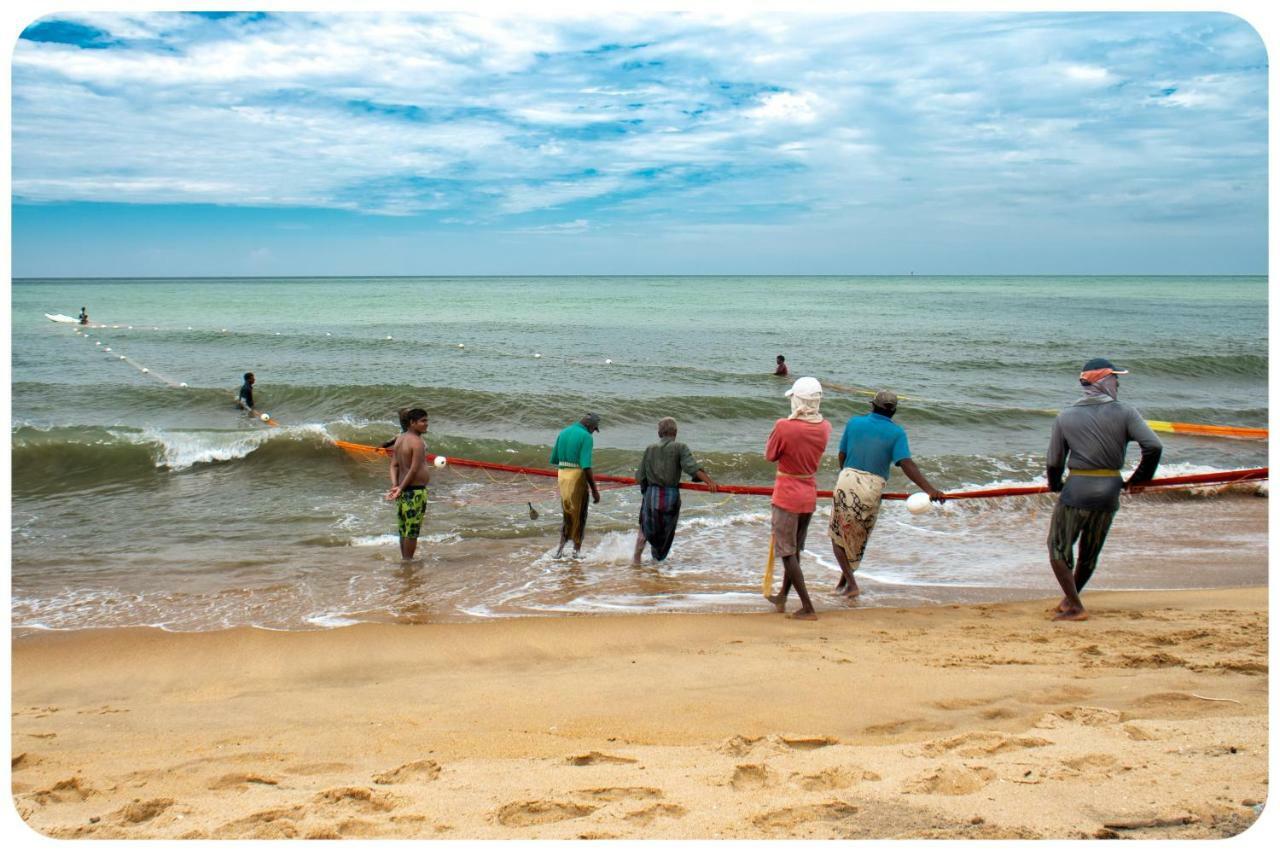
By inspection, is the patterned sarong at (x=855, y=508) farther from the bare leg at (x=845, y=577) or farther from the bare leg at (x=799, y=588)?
the bare leg at (x=799, y=588)

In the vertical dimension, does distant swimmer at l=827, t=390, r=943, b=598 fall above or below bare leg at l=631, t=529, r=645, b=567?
above

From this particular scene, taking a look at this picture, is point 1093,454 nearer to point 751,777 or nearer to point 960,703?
point 960,703

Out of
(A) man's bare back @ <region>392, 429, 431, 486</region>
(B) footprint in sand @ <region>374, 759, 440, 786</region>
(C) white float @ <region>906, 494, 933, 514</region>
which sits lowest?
(B) footprint in sand @ <region>374, 759, 440, 786</region>

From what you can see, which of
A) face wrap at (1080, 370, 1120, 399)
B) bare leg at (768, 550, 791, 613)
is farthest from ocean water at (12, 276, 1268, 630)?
face wrap at (1080, 370, 1120, 399)

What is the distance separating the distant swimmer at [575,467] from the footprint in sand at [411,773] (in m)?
4.85

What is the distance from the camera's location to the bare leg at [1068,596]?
6.09 meters

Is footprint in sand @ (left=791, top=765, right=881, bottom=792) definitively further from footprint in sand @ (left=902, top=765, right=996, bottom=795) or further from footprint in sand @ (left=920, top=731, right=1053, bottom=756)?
footprint in sand @ (left=920, top=731, right=1053, bottom=756)

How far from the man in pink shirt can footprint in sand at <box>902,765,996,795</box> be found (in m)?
2.96

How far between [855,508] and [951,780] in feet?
11.5

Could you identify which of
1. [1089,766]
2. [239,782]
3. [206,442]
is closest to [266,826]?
[239,782]

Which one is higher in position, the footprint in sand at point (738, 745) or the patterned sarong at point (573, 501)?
the patterned sarong at point (573, 501)

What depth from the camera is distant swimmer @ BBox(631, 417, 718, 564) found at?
7906mm

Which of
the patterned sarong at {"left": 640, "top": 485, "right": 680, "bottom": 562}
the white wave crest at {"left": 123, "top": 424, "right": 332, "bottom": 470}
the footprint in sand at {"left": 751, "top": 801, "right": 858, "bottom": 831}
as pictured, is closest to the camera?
the footprint in sand at {"left": 751, "top": 801, "right": 858, "bottom": 831}

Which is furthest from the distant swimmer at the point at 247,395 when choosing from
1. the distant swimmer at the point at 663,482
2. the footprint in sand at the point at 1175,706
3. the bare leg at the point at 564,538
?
the footprint in sand at the point at 1175,706
